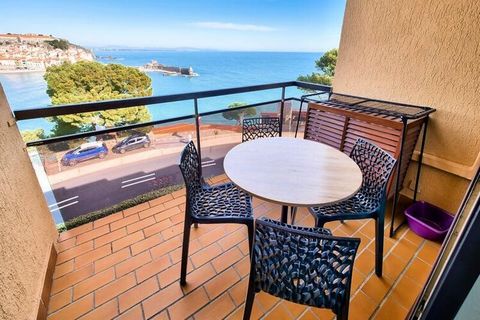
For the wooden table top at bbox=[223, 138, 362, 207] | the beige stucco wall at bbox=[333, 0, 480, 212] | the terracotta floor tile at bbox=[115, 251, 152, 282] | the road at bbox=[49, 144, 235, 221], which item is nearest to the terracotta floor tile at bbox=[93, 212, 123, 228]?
the terracotta floor tile at bbox=[115, 251, 152, 282]

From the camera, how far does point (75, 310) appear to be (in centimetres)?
133

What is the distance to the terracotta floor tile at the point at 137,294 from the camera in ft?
4.50

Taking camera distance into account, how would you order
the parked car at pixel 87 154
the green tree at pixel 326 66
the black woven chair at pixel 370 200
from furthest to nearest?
the green tree at pixel 326 66 < the parked car at pixel 87 154 < the black woven chair at pixel 370 200

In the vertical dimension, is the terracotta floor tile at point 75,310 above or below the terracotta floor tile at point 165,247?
below

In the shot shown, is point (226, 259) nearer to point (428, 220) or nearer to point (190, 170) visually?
point (190, 170)

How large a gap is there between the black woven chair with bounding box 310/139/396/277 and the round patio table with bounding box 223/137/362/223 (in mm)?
204

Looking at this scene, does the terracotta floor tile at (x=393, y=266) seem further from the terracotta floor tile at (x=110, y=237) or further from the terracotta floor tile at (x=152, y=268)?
the terracotta floor tile at (x=110, y=237)

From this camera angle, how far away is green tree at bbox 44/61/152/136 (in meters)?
9.43

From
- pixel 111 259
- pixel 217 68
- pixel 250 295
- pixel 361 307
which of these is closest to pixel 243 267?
pixel 250 295

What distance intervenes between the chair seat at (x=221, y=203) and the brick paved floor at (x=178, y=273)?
0.49 metres

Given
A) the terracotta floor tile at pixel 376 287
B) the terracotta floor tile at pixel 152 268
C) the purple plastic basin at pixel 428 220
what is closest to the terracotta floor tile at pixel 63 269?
the terracotta floor tile at pixel 152 268

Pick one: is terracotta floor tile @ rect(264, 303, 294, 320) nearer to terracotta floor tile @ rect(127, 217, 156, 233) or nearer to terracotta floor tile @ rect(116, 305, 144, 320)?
terracotta floor tile @ rect(116, 305, 144, 320)

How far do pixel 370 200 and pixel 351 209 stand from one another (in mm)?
209

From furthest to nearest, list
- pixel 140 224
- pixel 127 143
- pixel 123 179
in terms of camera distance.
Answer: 1. pixel 123 179
2. pixel 127 143
3. pixel 140 224
